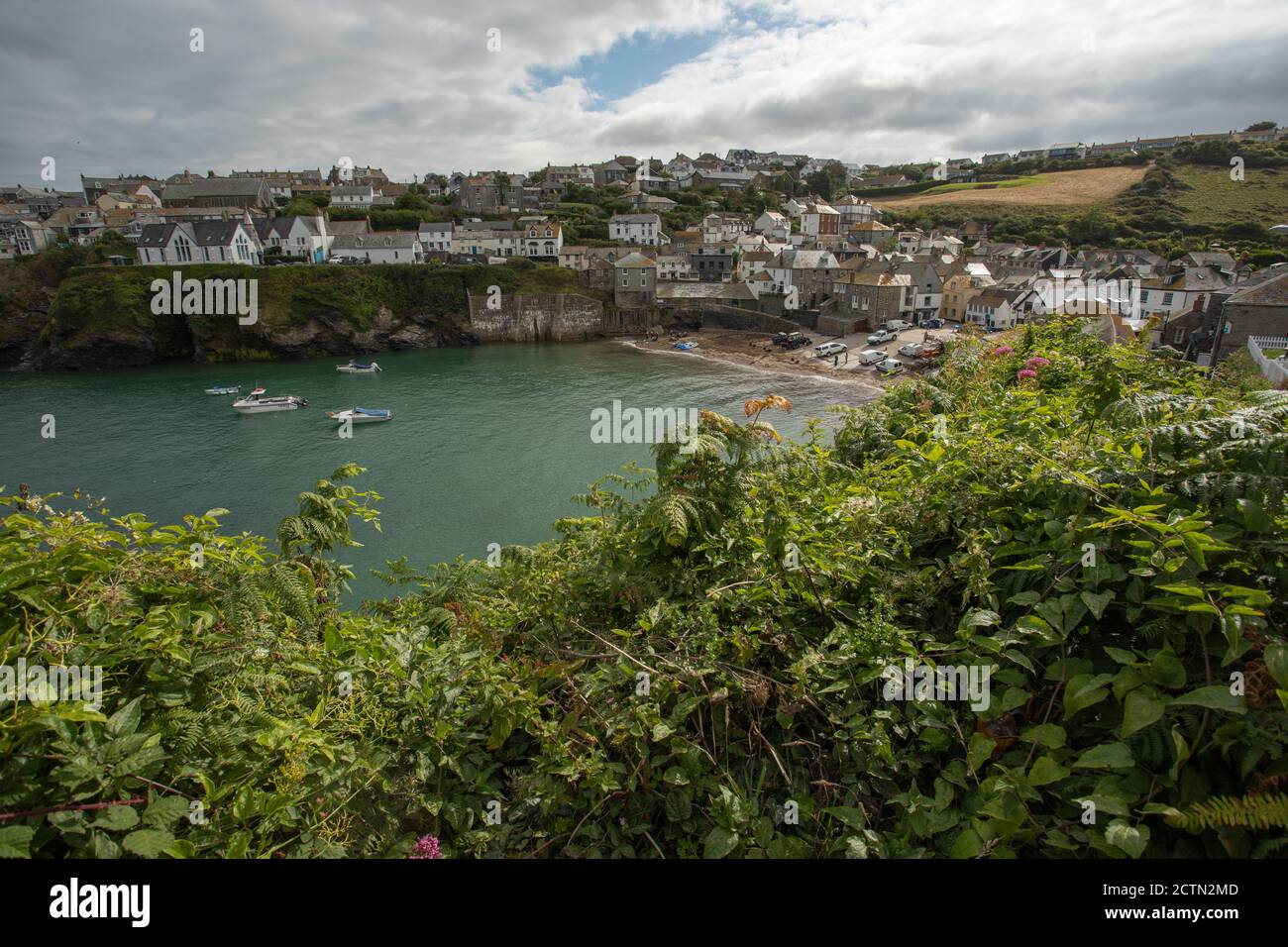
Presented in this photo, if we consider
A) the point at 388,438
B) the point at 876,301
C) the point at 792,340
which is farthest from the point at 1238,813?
the point at 876,301

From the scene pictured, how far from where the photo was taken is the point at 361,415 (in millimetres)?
41625

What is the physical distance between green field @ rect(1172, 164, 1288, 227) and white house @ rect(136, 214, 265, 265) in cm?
14040

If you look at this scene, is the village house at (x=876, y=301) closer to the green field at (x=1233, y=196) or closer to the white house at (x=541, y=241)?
the white house at (x=541, y=241)

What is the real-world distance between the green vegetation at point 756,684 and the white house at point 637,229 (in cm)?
10212

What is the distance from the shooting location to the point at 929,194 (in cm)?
14712

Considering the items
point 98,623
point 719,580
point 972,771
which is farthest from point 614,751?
point 98,623

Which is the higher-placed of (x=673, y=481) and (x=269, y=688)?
(x=673, y=481)

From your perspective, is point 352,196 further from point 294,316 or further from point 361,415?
point 361,415

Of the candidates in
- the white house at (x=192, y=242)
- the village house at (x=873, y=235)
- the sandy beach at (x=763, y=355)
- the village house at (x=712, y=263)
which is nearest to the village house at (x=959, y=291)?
the sandy beach at (x=763, y=355)

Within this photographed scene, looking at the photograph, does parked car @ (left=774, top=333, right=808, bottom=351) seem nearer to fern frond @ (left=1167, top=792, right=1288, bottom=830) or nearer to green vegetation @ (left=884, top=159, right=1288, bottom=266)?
green vegetation @ (left=884, top=159, right=1288, bottom=266)

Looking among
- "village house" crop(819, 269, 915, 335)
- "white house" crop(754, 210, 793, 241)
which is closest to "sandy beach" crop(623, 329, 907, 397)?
"village house" crop(819, 269, 915, 335)
